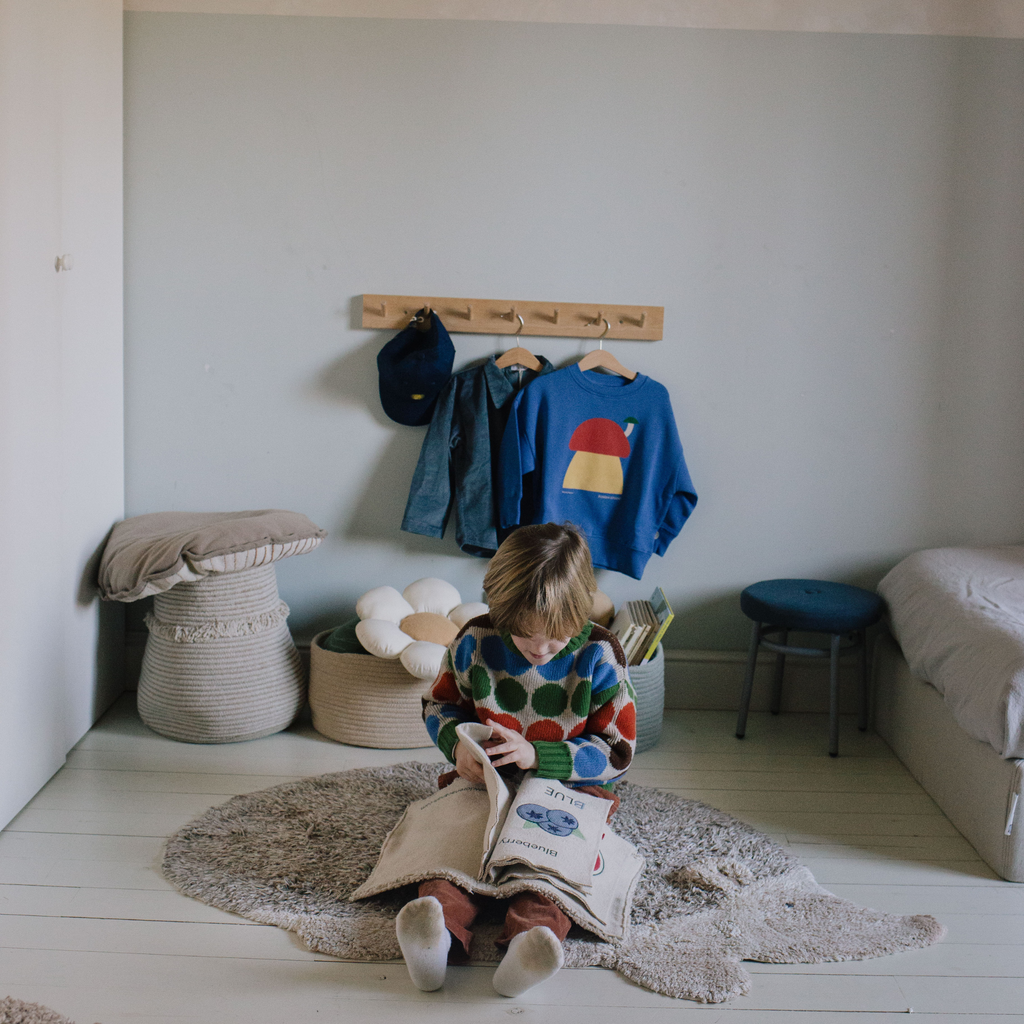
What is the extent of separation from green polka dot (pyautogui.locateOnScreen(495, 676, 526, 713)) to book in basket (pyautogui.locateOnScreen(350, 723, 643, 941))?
8 centimetres

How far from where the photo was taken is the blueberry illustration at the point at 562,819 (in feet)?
5.22

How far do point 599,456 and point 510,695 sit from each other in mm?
1007

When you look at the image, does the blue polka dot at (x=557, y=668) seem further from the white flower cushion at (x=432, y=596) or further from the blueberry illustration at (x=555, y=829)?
the white flower cushion at (x=432, y=596)

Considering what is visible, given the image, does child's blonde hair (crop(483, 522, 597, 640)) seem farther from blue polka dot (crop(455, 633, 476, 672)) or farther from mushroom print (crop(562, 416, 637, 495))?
mushroom print (crop(562, 416, 637, 495))

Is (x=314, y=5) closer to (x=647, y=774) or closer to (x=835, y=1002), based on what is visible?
(x=647, y=774)

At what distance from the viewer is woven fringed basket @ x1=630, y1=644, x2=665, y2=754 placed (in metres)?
2.34

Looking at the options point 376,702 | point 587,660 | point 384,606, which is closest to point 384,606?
point 384,606

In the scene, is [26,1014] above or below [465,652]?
below

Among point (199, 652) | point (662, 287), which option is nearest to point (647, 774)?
point (199, 652)

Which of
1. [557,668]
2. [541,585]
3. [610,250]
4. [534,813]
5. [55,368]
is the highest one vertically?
[610,250]

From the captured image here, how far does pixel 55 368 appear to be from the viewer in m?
2.08

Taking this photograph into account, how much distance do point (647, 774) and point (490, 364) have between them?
1.12 meters

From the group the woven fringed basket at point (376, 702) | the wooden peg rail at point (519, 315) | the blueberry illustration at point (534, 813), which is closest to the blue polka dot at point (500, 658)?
the blueberry illustration at point (534, 813)

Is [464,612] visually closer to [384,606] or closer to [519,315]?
[384,606]
